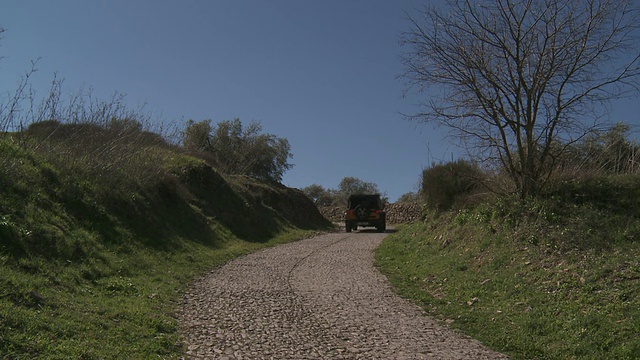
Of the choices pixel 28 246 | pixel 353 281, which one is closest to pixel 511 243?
pixel 353 281

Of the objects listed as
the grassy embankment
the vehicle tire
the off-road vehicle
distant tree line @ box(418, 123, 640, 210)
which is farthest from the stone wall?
the grassy embankment

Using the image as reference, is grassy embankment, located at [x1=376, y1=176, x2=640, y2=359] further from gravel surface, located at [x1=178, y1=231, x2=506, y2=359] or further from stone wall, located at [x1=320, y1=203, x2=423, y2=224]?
stone wall, located at [x1=320, y1=203, x2=423, y2=224]

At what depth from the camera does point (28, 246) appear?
9023 millimetres

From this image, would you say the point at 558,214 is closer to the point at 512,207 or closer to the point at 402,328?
the point at 512,207

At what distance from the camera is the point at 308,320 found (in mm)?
7852

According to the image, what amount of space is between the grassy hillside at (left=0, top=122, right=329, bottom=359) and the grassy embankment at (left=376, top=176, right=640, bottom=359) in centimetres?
473

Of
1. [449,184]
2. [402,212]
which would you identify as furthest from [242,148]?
[449,184]

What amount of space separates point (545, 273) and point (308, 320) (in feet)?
14.0

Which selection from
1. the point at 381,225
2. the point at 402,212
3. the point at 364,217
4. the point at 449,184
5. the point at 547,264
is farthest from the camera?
the point at 402,212

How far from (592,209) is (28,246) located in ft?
37.1

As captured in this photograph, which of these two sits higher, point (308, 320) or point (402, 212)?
point (402, 212)

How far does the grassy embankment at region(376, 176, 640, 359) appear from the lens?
6.47m

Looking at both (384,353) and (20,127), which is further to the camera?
(20,127)

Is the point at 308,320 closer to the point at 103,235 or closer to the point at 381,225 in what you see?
the point at 103,235
